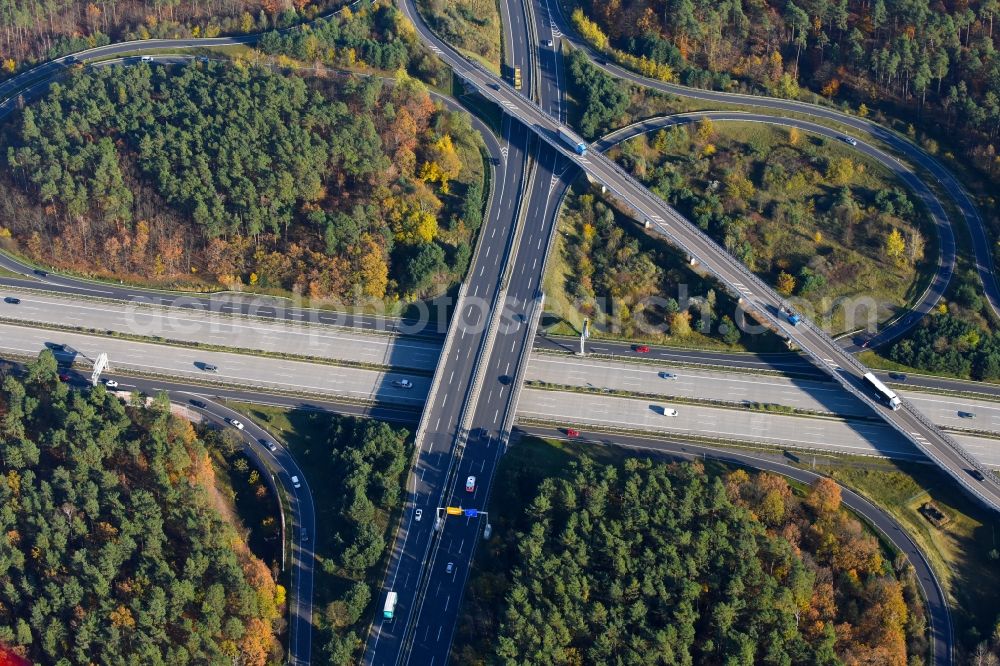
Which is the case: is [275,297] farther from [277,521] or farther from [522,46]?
[522,46]

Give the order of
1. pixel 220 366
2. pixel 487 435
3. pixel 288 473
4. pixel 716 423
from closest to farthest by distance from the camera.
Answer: pixel 288 473
pixel 487 435
pixel 716 423
pixel 220 366

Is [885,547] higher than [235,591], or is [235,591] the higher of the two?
[885,547]

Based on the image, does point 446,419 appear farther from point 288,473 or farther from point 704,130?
point 704,130

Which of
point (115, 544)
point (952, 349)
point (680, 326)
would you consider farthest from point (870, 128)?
point (115, 544)

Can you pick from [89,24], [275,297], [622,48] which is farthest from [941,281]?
[89,24]

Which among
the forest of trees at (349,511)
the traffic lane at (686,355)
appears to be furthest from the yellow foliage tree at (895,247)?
the forest of trees at (349,511)
